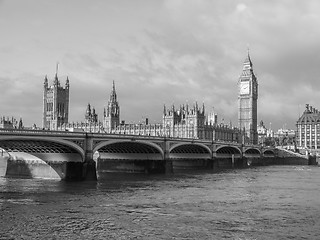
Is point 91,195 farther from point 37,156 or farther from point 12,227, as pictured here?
point 37,156

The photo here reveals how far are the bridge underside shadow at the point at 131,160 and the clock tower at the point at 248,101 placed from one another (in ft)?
387

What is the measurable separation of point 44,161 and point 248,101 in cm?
14602

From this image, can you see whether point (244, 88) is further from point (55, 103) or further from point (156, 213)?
point (156, 213)

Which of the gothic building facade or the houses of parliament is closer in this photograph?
the houses of parliament

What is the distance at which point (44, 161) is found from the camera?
55.8m

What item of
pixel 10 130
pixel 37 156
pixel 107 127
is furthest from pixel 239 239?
pixel 107 127

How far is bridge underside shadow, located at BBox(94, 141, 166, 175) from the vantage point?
68500mm

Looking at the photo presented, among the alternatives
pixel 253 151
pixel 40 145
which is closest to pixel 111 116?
pixel 253 151

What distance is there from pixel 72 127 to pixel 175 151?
80537mm

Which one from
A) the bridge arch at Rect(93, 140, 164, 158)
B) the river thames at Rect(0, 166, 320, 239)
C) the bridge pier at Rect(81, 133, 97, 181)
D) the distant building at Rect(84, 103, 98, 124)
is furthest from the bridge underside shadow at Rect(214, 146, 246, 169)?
the distant building at Rect(84, 103, 98, 124)

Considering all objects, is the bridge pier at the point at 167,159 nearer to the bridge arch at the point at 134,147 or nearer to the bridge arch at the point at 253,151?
the bridge arch at the point at 134,147

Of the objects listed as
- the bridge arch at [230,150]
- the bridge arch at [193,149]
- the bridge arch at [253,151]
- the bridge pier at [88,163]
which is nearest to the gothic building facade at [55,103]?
the bridge arch at [253,151]

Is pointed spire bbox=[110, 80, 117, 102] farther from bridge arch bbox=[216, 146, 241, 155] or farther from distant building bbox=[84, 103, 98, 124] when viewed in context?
bridge arch bbox=[216, 146, 241, 155]

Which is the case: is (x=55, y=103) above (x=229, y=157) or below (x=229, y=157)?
above
